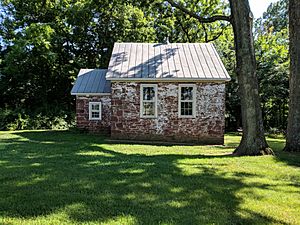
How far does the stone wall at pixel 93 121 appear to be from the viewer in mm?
16953

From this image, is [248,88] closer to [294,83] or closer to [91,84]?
[294,83]

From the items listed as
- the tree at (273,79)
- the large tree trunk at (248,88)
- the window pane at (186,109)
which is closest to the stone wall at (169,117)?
the window pane at (186,109)

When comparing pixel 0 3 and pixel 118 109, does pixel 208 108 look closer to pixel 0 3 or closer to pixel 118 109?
pixel 118 109

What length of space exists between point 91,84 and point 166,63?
17.8 ft

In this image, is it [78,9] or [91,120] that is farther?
[78,9]

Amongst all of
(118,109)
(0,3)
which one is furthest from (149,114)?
(0,3)

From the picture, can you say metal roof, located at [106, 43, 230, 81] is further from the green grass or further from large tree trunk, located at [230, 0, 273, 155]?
the green grass

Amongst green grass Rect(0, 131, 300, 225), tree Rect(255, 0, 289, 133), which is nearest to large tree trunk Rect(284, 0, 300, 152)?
green grass Rect(0, 131, 300, 225)

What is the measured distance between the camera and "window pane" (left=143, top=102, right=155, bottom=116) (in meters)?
13.6

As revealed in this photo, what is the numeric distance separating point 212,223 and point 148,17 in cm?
2470

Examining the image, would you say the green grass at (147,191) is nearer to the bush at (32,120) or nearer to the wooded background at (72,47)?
the bush at (32,120)

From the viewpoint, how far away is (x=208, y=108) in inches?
529

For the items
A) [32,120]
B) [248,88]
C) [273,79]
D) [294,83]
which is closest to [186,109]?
[248,88]

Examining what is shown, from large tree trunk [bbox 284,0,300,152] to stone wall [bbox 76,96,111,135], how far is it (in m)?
9.94
